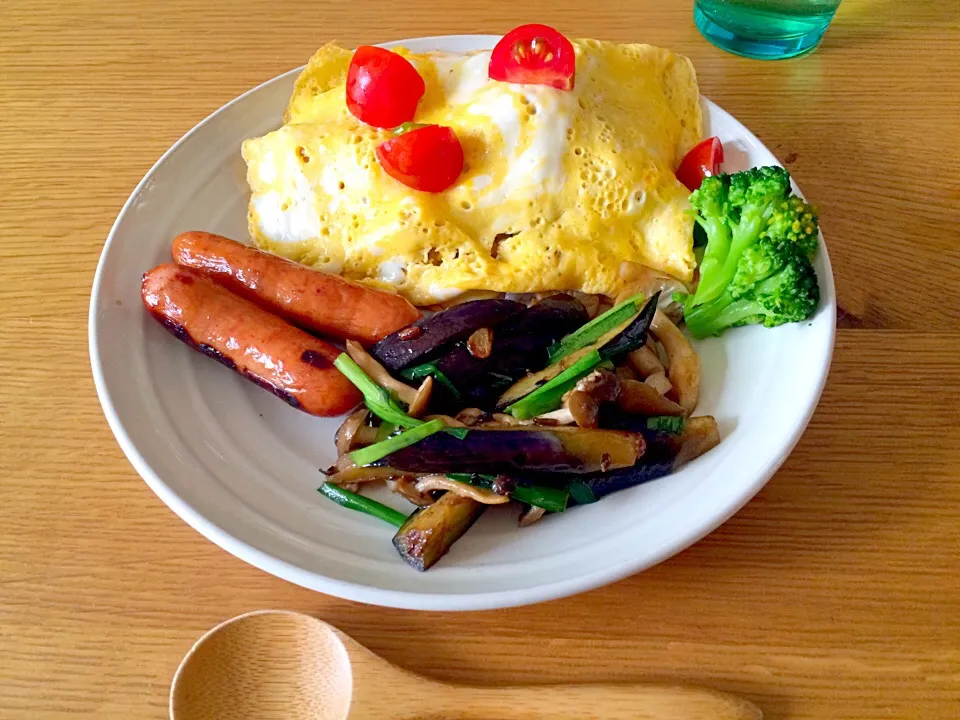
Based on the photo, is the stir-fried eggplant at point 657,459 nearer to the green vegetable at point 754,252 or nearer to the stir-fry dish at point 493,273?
the stir-fry dish at point 493,273

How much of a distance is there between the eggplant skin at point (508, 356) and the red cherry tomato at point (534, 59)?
2.52 feet

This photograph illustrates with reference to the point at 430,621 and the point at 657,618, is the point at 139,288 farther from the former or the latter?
the point at 657,618

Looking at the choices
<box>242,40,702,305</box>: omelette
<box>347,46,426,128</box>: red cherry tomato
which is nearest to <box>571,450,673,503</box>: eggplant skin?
<box>242,40,702,305</box>: omelette

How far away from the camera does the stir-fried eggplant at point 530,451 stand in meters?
1.83

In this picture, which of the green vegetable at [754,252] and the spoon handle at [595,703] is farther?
the green vegetable at [754,252]

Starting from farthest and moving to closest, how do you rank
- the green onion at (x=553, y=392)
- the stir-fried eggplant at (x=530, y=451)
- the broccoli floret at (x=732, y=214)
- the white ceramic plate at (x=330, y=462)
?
the broccoli floret at (x=732, y=214) → the green onion at (x=553, y=392) → the stir-fried eggplant at (x=530, y=451) → the white ceramic plate at (x=330, y=462)

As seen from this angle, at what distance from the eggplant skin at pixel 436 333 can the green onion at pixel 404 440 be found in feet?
0.87

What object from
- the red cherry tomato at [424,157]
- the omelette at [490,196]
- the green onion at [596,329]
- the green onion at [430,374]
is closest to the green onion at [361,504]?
the green onion at [430,374]

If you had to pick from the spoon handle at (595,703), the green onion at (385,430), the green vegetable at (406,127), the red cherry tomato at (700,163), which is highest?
the green vegetable at (406,127)

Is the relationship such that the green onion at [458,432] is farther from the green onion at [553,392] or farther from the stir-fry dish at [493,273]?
the green onion at [553,392]

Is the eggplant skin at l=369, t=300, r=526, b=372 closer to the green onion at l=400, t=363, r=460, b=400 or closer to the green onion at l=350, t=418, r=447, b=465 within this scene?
the green onion at l=400, t=363, r=460, b=400

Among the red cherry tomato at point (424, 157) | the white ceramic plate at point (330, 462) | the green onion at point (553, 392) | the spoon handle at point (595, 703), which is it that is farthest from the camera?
the red cherry tomato at point (424, 157)

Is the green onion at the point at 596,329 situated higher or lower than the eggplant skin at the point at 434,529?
higher

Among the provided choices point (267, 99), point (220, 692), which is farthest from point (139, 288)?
point (220, 692)
